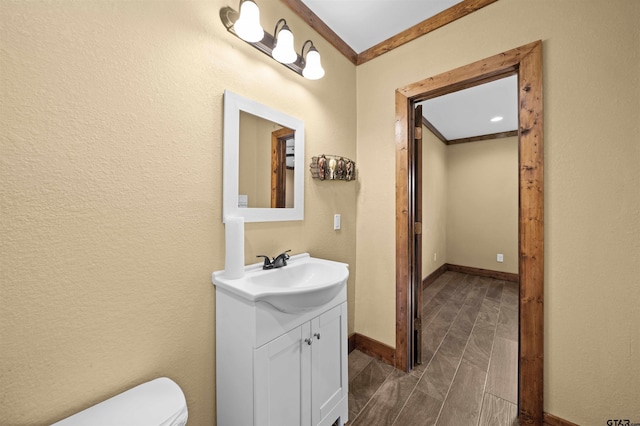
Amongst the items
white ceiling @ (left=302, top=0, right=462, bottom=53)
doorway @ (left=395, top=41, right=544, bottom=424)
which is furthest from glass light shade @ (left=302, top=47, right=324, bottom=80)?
doorway @ (left=395, top=41, right=544, bottom=424)

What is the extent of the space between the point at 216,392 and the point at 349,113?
6.79 ft

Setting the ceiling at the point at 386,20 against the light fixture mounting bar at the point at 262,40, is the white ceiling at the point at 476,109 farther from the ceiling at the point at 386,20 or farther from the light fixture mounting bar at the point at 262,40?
the light fixture mounting bar at the point at 262,40

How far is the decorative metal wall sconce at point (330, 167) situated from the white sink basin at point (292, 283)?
0.58 m

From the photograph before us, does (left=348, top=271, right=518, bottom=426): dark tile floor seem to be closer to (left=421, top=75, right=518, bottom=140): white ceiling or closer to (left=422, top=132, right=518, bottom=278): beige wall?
(left=422, top=132, right=518, bottom=278): beige wall

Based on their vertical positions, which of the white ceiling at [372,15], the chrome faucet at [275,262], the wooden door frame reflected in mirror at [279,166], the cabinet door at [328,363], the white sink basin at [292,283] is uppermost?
the white ceiling at [372,15]

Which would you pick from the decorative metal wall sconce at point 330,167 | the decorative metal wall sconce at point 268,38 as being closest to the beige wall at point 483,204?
the decorative metal wall sconce at point 330,167

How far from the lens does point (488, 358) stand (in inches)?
75.8

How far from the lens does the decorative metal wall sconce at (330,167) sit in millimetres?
1662

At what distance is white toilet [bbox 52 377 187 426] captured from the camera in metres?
0.75

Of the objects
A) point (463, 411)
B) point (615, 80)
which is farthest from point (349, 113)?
point (463, 411)

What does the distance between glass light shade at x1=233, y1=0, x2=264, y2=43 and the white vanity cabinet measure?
124cm

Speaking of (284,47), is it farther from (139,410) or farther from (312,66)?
(139,410)

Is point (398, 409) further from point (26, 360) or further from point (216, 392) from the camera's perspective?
point (26, 360)

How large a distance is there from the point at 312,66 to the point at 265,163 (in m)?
0.69
